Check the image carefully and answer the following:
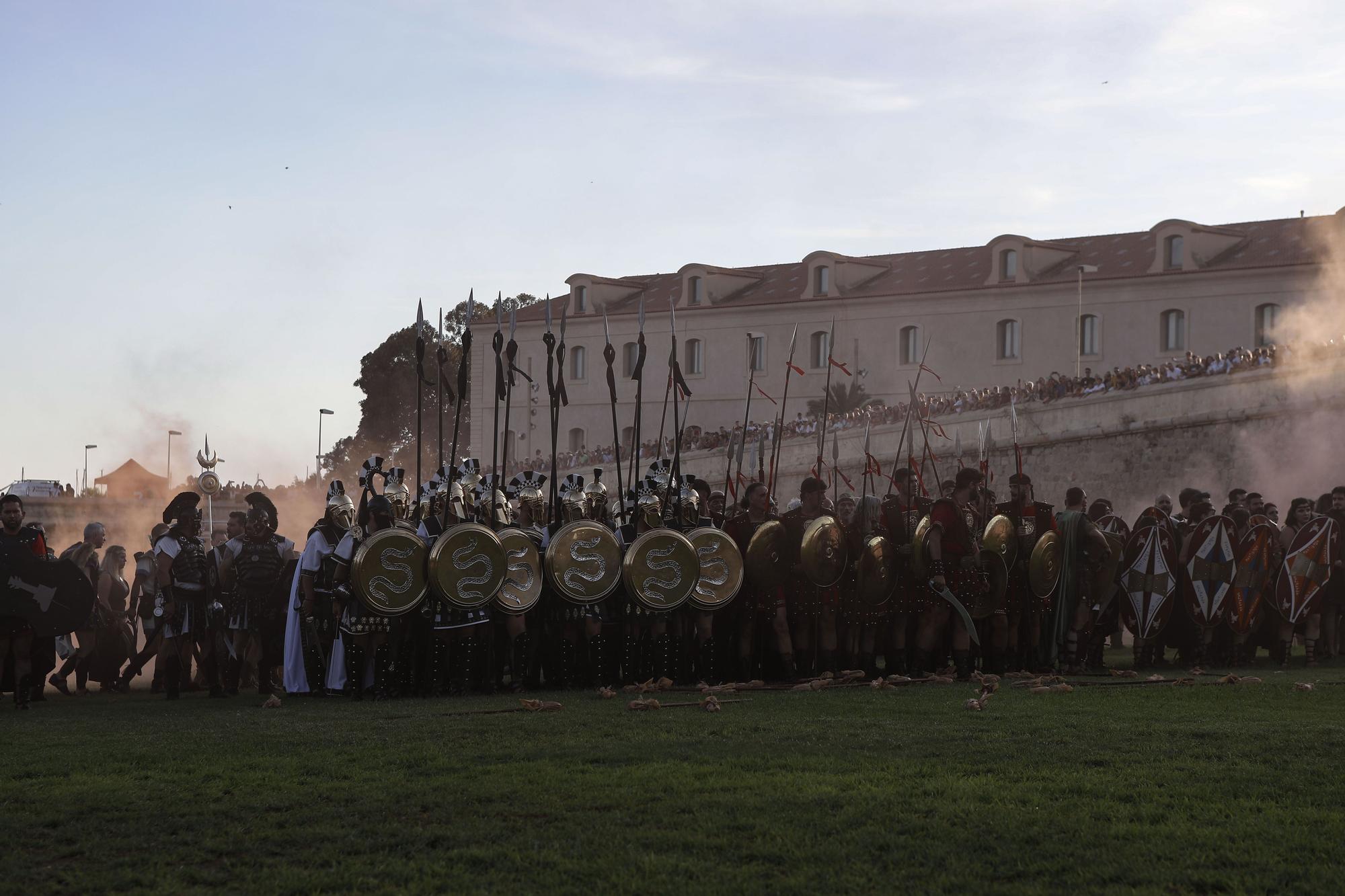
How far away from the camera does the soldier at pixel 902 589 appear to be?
39.8 feet

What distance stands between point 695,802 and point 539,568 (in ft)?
17.4

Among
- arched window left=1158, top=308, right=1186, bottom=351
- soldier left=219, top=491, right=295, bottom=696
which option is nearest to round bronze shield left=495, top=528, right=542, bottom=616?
soldier left=219, top=491, right=295, bottom=696

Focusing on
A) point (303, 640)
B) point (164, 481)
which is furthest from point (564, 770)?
point (164, 481)

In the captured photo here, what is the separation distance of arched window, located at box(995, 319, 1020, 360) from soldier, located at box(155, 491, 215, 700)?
41.8 meters

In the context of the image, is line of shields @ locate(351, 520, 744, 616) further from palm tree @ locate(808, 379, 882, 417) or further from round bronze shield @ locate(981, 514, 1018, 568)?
palm tree @ locate(808, 379, 882, 417)

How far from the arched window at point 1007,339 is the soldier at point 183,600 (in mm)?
41761

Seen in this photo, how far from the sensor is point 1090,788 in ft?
21.5

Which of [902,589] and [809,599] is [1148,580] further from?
[809,599]

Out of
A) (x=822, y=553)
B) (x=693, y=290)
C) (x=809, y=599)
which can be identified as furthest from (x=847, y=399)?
(x=822, y=553)

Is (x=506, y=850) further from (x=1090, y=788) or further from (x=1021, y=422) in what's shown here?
(x=1021, y=422)

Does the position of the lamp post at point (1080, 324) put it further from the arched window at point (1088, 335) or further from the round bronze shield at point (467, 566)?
the round bronze shield at point (467, 566)

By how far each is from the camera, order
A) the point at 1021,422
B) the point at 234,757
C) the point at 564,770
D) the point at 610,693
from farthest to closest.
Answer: the point at 1021,422 < the point at 610,693 < the point at 234,757 < the point at 564,770

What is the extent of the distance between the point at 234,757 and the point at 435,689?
3.78 metres

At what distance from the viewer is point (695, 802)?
636 centimetres
